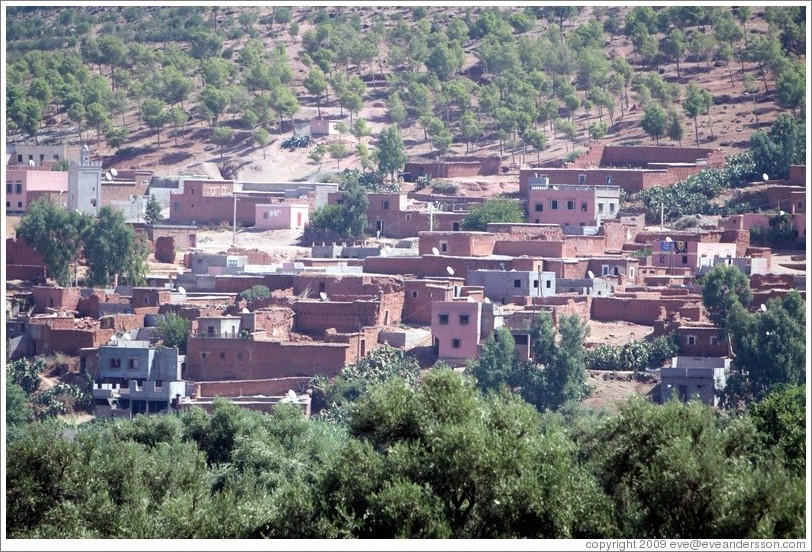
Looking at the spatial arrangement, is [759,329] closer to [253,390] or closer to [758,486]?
[253,390]

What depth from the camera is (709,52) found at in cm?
6191

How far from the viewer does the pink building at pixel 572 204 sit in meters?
43.4

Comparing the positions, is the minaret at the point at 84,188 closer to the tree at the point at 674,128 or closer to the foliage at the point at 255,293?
the foliage at the point at 255,293

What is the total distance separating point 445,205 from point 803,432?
27.8 m

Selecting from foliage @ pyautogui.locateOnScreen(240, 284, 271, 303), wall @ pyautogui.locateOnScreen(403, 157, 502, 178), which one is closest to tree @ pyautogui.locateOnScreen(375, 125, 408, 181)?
wall @ pyautogui.locateOnScreen(403, 157, 502, 178)

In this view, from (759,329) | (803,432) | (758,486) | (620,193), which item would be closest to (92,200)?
(620,193)

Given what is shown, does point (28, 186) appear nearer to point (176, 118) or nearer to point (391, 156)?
point (391, 156)

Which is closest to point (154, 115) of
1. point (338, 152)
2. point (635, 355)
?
point (338, 152)

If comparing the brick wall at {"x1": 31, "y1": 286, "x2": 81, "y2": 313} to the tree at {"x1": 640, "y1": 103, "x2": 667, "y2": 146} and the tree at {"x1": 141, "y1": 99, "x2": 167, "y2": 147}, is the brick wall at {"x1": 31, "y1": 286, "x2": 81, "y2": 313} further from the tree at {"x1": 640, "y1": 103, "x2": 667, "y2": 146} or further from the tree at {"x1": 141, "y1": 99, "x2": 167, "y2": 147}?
the tree at {"x1": 141, "y1": 99, "x2": 167, "y2": 147}

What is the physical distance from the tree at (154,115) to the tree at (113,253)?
17.6 metres

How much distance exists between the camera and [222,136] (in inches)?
2222

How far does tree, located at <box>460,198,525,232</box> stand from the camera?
140 ft

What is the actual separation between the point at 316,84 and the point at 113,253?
21.4 meters

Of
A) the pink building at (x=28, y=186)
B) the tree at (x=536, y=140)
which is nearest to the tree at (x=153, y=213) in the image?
the pink building at (x=28, y=186)
